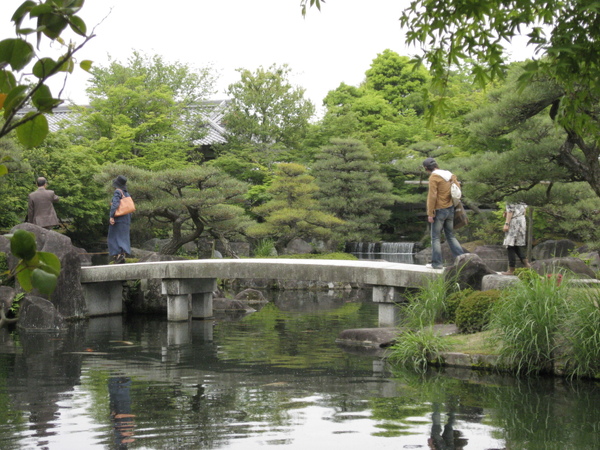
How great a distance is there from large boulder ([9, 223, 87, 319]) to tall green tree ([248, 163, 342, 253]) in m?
7.73

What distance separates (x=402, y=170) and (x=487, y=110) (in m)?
11.7

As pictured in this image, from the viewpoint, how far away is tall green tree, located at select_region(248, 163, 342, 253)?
806 inches

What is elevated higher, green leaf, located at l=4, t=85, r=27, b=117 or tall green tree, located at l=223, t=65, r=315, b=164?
tall green tree, located at l=223, t=65, r=315, b=164

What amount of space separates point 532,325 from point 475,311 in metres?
1.34

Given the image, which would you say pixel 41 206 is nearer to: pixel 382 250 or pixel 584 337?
pixel 584 337

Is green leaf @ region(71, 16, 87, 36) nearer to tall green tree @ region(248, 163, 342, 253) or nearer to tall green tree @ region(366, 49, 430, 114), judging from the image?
tall green tree @ region(248, 163, 342, 253)

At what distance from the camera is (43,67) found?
1308 millimetres

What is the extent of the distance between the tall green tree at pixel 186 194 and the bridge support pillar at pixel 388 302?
274 inches

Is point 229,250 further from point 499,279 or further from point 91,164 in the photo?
point 499,279

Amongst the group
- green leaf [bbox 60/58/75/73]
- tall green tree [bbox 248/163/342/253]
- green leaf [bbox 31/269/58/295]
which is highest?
tall green tree [bbox 248/163/342/253]

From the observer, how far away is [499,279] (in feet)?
30.2

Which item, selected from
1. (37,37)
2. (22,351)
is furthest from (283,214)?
(37,37)

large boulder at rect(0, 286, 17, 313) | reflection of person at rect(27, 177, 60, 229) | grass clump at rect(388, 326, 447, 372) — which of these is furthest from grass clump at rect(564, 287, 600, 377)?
reflection of person at rect(27, 177, 60, 229)

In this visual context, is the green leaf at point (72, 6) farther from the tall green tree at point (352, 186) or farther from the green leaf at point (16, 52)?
the tall green tree at point (352, 186)
